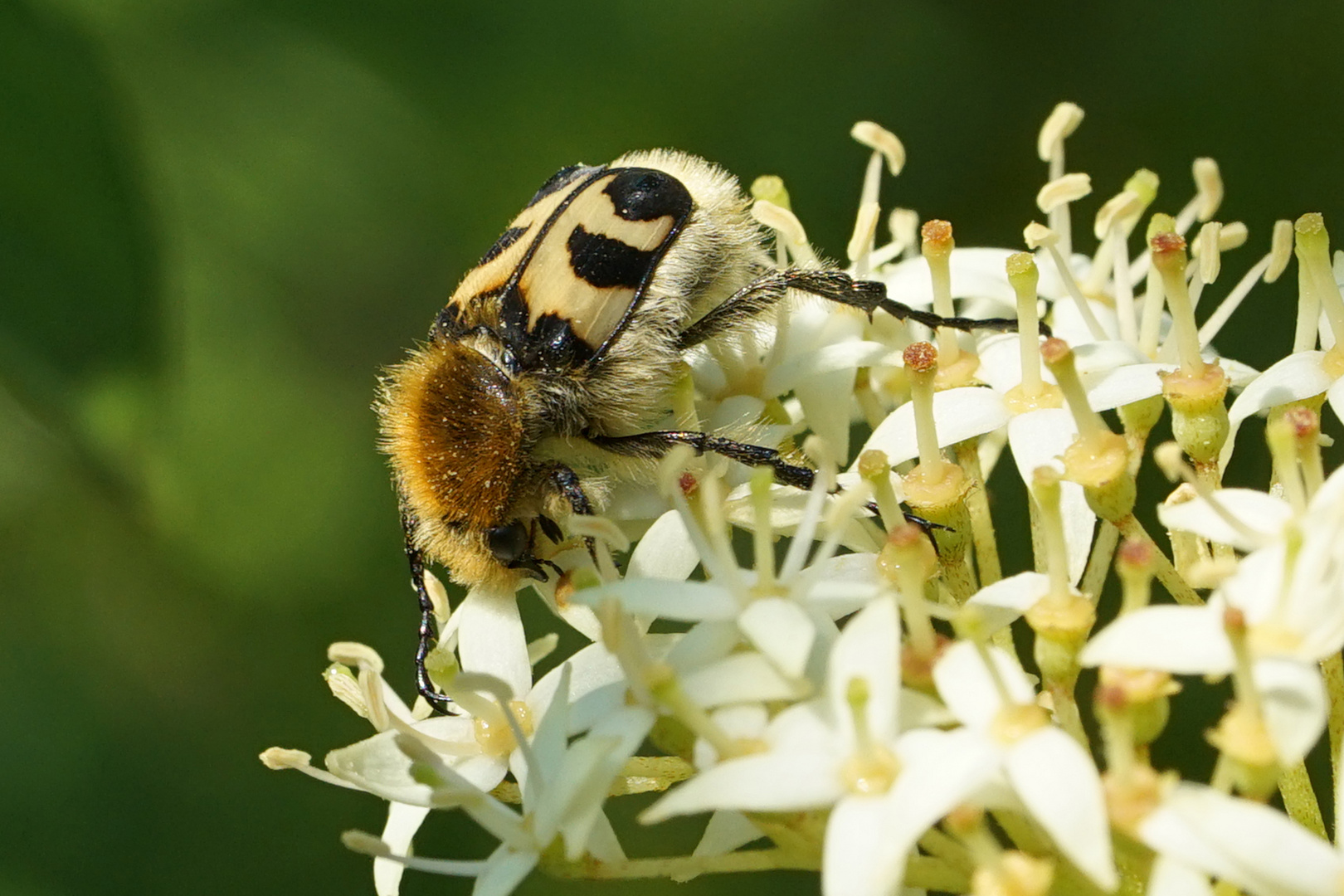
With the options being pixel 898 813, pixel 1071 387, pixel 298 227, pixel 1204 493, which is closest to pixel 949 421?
pixel 1071 387

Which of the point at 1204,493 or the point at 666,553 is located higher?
the point at 1204,493

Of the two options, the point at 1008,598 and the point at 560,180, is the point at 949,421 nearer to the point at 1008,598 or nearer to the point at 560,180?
the point at 1008,598

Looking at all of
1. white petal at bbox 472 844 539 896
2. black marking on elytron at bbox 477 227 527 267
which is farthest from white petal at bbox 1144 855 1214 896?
black marking on elytron at bbox 477 227 527 267

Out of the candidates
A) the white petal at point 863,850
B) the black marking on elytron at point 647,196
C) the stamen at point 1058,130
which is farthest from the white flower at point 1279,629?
the stamen at point 1058,130

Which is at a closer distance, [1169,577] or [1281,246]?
[1169,577]

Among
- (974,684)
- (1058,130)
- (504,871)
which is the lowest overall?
(504,871)

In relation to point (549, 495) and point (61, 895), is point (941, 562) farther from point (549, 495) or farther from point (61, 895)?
point (61, 895)

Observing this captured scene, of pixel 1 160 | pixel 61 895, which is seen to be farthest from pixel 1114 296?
pixel 61 895

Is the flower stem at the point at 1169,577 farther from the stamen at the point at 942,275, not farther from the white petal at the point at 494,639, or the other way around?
the white petal at the point at 494,639
